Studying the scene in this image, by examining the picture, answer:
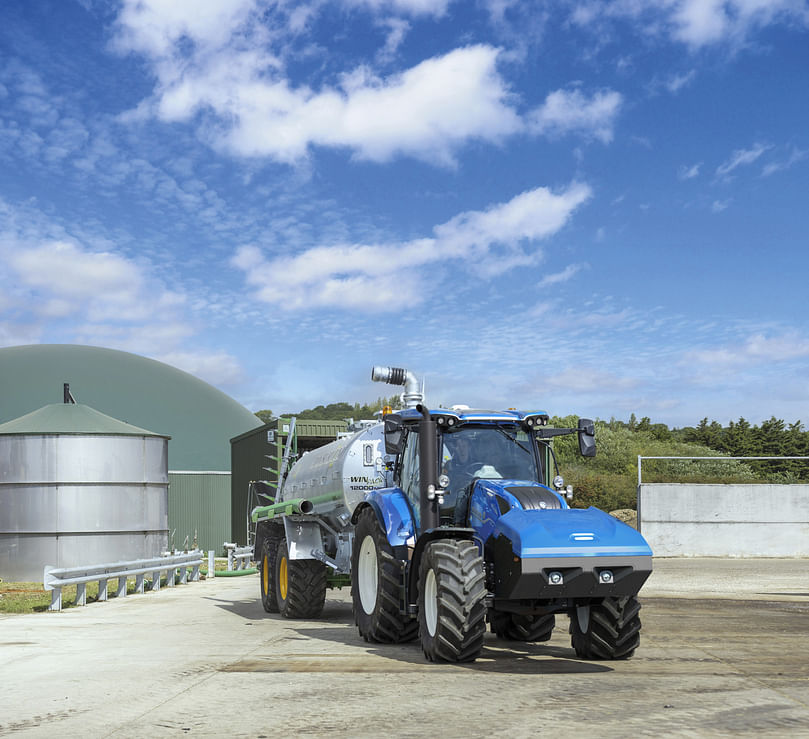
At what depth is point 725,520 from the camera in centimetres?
3344

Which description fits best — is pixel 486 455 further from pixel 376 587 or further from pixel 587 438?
pixel 376 587

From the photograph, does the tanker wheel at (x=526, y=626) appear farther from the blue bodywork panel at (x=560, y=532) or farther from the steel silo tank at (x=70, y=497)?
the steel silo tank at (x=70, y=497)

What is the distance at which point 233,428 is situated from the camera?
196ft

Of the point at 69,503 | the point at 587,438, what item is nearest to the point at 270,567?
the point at 587,438

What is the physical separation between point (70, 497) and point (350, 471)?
1476 cm

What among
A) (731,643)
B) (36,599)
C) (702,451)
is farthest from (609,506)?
(731,643)

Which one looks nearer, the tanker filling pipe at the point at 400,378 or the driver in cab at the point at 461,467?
the driver in cab at the point at 461,467

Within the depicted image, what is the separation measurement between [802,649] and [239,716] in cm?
706

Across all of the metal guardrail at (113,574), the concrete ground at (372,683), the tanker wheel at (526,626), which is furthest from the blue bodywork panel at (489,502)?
the metal guardrail at (113,574)

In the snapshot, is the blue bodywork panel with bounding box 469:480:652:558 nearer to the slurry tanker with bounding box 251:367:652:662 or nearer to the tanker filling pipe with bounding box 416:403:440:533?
the slurry tanker with bounding box 251:367:652:662

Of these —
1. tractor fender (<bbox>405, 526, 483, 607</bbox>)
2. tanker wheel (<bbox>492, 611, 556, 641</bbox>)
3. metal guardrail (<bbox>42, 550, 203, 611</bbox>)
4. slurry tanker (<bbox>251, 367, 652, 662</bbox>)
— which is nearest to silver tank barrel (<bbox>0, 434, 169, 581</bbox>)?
metal guardrail (<bbox>42, 550, 203, 611</bbox>)

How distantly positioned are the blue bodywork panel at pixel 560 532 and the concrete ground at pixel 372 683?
1.13 meters

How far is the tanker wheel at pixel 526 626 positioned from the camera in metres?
12.2

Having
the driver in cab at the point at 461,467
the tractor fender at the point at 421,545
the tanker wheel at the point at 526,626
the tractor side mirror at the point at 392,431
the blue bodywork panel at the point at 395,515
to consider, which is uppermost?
the tractor side mirror at the point at 392,431
